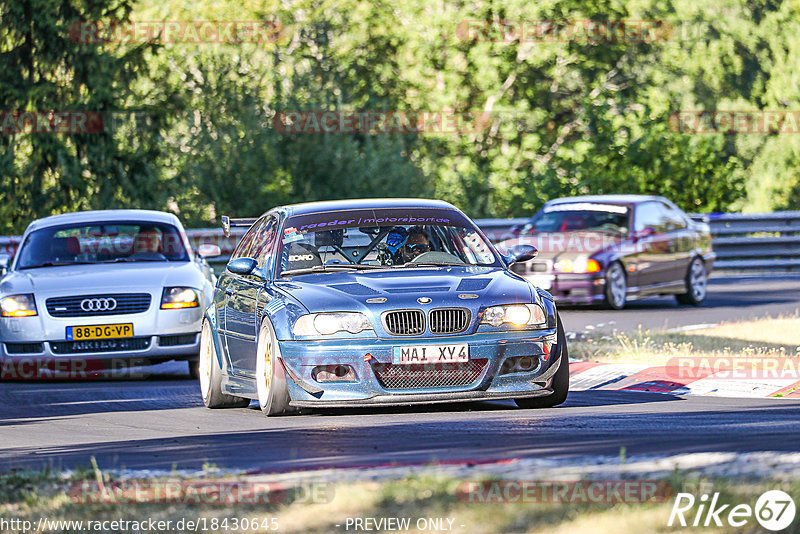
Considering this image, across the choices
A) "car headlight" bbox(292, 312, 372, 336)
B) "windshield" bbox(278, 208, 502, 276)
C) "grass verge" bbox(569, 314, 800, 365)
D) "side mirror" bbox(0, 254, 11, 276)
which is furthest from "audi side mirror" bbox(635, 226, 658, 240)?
"car headlight" bbox(292, 312, 372, 336)

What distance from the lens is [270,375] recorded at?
10289 millimetres

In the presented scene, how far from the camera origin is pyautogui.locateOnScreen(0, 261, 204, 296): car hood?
14516 millimetres

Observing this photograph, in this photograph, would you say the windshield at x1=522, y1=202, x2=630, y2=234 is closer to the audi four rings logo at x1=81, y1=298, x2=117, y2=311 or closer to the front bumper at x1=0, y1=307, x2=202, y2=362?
the front bumper at x1=0, y1=307, x2=202, y2=362

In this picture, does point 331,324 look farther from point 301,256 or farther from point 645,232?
point 645,232

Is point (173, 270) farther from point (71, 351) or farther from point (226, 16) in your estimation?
point (226, 16)

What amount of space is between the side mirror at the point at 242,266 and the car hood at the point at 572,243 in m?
10.7

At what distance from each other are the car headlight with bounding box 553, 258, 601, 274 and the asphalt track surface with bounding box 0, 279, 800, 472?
9.39 m

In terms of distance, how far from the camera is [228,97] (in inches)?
1542

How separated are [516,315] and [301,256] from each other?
1.76m

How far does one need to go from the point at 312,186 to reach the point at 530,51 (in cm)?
1362

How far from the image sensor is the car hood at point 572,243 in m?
21.8

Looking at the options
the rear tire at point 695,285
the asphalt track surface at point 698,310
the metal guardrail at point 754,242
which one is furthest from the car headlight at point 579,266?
the metal guardrail at point 754,242

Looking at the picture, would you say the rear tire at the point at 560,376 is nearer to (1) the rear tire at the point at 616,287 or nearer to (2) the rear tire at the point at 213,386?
(2) the rear tire at the point at 213,386

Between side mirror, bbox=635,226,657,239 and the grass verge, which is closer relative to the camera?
the grass verge
